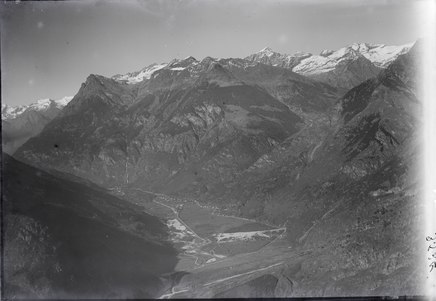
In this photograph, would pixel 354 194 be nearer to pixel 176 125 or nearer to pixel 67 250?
pixel 67 250

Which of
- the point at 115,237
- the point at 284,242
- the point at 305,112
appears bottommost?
the point at 284,242

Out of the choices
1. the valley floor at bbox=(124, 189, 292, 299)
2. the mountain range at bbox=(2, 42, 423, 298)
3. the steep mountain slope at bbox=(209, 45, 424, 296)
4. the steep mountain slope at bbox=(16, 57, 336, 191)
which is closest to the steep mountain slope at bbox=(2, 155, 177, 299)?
the valley floor at bbox=(124, 189, 292, 299)

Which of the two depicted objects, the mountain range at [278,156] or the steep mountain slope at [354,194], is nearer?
the steep mountain slope at [354,194]

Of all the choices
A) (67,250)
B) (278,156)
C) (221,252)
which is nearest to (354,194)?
(221,252)

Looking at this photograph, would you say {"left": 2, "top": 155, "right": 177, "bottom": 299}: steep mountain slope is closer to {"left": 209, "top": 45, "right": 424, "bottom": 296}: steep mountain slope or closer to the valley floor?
the valley floor

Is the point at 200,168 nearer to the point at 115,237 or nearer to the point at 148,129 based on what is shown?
the point at 148,129

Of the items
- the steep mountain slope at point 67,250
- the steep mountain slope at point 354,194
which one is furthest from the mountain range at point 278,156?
the steep mountain slope at point 67,250

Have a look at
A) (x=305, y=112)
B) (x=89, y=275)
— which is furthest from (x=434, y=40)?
(x=305, y=112)

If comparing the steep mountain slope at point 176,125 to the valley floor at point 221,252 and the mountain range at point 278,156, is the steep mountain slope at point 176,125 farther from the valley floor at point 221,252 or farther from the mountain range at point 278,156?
the valley floor at point 221,252
